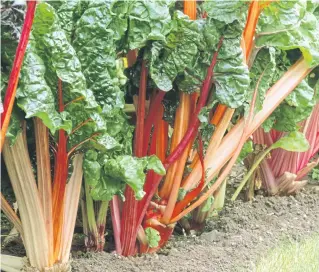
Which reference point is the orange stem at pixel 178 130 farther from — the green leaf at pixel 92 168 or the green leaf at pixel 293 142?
the green leaf at pixel 293 142

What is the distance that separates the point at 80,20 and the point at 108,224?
0.97 meters

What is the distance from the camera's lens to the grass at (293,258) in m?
2.23

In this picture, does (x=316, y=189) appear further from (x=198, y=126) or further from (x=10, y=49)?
(x=10, y=49)

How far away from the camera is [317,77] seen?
2750 mm

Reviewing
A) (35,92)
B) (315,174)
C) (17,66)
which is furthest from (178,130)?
(315,174)

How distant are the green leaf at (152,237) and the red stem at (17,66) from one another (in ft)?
2.71

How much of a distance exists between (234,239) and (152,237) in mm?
392

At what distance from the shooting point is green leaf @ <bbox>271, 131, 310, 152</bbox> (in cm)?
266

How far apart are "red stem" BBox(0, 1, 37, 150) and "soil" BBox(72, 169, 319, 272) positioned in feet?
2.19

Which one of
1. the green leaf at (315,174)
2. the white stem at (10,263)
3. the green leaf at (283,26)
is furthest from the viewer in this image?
the green leaf at (315,174)

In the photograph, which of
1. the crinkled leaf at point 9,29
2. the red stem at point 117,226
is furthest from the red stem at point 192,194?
the crinkled leaf at point 9,29

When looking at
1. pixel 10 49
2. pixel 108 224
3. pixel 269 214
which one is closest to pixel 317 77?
pixel 269 214

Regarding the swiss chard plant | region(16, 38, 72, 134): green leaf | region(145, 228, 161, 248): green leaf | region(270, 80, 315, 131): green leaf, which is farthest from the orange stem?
region(16, 38, 72, 134): green leaf

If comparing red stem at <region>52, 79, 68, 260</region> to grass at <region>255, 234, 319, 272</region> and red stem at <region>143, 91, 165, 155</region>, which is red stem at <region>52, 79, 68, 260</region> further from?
grass at <region>255, 234, 319, 272</region>
